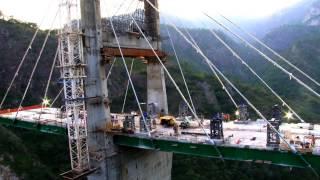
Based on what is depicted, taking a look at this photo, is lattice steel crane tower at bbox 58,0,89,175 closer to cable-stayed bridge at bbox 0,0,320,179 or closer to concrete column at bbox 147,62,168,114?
cable-stayed bridge at bbox 0,0,320,179

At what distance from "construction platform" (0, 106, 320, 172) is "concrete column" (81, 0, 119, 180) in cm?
122

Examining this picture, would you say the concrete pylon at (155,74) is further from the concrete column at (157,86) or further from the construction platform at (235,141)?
the construction platform at (235,141)

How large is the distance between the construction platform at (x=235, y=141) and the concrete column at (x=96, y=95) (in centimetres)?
122

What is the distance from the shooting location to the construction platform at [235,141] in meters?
24.1

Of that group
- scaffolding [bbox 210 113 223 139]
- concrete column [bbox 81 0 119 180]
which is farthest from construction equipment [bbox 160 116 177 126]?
scaffolding [bbox 210 113 223 139]

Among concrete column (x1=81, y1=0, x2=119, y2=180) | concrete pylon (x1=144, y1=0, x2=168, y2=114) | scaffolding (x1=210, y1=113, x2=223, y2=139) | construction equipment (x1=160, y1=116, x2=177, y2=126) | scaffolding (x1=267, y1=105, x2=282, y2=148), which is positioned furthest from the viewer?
concrete pylon (x1=144, y1=0, x2=168, y2=114)

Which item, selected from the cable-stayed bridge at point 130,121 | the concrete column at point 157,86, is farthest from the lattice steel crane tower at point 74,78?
the concrete column at point 157,86

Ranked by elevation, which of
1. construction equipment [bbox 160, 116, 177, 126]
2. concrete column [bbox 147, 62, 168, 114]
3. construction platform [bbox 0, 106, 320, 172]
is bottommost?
construction platform [bbox 0, 106, 320, 172]

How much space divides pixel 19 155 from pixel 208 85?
6332 cm

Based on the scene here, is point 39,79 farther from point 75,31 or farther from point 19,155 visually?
point 75,31

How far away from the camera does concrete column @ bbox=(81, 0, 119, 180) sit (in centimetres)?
3403

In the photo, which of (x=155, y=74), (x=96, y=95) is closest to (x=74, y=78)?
(x=96, y=95)

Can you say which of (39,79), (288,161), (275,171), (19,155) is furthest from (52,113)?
(275,171)

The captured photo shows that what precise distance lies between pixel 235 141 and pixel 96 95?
1290cm
